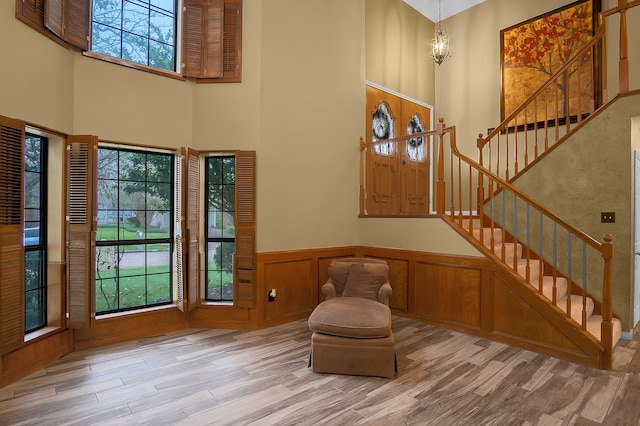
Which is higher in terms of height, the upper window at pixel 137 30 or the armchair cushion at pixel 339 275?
the upper window at pixel 137 30

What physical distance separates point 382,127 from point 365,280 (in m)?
3.10

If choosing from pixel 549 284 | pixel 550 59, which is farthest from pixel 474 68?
pixel 549 284

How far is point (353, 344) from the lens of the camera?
113 inches

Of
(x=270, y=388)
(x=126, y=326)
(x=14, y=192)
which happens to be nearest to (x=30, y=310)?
(x=126, y=326)

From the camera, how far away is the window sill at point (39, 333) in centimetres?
298

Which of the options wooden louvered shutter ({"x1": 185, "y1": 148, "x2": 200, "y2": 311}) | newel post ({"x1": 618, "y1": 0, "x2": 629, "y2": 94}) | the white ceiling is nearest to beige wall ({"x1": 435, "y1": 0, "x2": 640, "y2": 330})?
the white ceiling

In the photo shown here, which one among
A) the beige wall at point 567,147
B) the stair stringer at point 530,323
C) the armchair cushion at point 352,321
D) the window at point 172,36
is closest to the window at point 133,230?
the window at point 172,36

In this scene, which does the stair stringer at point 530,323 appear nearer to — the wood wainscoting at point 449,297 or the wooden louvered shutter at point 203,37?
the wood wainscoting at point 449,297

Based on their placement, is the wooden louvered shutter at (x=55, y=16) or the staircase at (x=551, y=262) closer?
the wooden louvered shutter at (x=55, y=16)

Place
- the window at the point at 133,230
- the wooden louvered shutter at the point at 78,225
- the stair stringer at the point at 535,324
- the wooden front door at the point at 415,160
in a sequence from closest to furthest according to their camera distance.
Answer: the stair stringer at the point at 535,324 → the wooden louvered shutter at the point at 78,225 → the window at the point at 133,230 → the wooden front door at the point at 415,160

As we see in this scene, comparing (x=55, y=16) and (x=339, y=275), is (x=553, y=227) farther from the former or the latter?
(x=55, y=16)

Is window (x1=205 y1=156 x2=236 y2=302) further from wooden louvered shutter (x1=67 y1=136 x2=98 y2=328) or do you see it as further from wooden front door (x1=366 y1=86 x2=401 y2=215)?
wooden front door (x1=366 y1=86 x2=401 y2=215)

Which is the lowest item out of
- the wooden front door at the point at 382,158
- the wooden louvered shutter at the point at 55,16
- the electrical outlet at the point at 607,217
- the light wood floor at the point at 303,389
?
the light wood floor at the point at 303,389

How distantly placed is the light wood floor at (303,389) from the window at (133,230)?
59 centimetres
